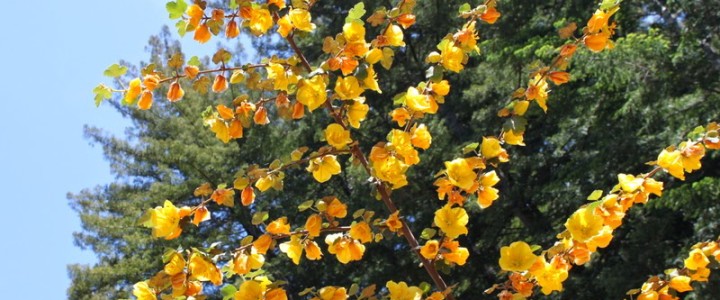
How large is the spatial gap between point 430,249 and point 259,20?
25.2 inches

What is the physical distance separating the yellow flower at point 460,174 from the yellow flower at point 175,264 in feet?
1.90

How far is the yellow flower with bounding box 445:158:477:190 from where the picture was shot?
153 centimetres

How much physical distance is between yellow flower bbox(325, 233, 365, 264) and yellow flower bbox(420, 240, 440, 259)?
147 millimetres

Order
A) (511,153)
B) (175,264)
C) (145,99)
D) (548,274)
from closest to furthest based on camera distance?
(175,264)
(548,274)
(145,99)
(511,153)

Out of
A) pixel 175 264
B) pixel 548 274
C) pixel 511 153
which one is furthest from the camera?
pixel 511 153

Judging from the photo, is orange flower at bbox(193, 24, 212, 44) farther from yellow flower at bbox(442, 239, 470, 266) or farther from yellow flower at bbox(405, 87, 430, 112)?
yellow flower at bbox(442, 239, 470, 266)

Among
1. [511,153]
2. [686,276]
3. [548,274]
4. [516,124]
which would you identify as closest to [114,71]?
[516,124]

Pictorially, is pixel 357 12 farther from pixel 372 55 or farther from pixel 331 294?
pixel 331 294

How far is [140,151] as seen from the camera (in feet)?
36.3

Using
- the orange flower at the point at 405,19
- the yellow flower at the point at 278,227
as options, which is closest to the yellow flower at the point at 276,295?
the yellow flower at the point at 278,227

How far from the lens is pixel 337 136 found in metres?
1.56

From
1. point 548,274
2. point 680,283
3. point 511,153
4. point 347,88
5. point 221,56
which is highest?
point 511,153

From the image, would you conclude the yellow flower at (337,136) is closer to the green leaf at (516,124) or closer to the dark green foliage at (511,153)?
the green leaf at (516,124)

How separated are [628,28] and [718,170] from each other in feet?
6.95
